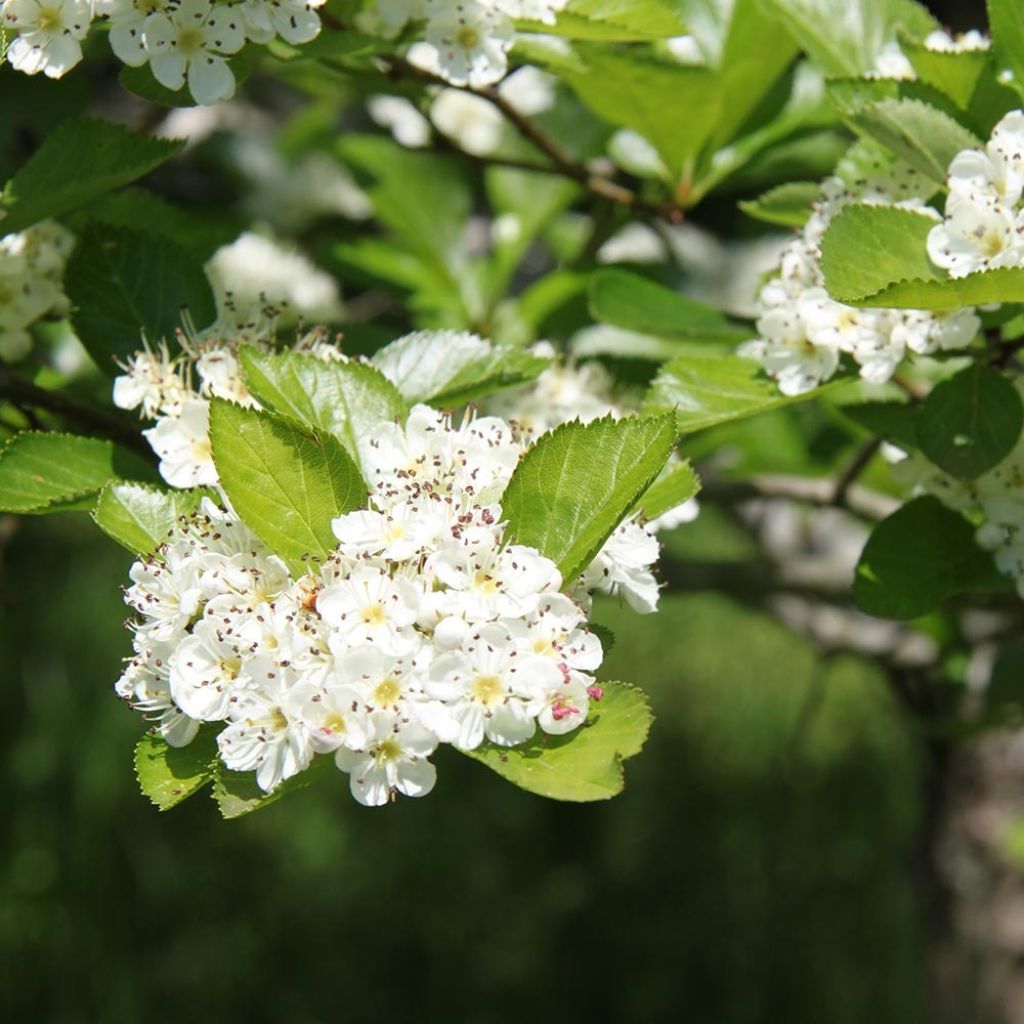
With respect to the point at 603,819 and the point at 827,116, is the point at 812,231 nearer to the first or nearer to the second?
the point at 827,116

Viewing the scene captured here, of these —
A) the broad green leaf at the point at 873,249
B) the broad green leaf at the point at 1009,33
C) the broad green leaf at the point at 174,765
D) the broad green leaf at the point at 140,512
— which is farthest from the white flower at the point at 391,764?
the broad green leaf at the point at 1009,33

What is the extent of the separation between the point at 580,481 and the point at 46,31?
629 mm

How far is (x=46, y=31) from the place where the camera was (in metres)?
1.17

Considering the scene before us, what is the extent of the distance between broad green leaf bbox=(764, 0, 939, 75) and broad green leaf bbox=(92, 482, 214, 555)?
0.84 metres

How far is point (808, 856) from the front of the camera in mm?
3732

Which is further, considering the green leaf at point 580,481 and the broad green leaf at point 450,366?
the broad green leaf at point 450,366

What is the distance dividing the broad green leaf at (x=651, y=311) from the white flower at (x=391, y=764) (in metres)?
0.67

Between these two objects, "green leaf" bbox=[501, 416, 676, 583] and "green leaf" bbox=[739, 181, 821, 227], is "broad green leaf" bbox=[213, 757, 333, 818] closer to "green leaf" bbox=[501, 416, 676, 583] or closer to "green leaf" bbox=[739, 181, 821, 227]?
"green leaf" bbox=[501, 416, 676, 583]

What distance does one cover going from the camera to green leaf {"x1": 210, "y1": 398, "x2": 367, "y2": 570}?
3.31 ft

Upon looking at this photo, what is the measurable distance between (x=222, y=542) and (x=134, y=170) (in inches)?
15.3

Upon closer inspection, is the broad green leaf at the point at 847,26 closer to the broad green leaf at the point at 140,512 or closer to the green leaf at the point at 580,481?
the green leaf at the point at 580,481

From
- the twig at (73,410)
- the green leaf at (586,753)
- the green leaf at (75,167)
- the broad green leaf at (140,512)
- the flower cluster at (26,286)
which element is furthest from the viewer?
the flower cluster at (26,286)

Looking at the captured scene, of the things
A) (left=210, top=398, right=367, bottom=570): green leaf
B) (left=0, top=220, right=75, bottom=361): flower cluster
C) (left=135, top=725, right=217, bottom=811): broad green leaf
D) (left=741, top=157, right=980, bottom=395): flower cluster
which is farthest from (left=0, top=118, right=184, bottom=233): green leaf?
(left=741, top=157, right=980, bottom=395): flower cluster

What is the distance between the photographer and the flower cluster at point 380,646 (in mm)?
945
